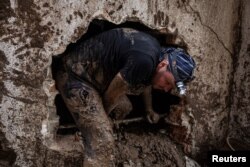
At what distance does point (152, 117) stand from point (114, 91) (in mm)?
1163

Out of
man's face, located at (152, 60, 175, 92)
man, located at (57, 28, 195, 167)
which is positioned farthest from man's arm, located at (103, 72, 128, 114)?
man's face, located at (152, 60, 175, 92)

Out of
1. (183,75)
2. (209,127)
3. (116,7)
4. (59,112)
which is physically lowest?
(209,127)

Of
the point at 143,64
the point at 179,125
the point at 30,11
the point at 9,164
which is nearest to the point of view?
the point at 143,64

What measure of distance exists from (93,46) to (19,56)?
22.6 inches

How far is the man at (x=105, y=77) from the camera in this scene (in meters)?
2.69

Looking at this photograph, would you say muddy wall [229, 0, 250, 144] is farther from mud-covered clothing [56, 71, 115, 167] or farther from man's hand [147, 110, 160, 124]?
mud-covered clothing [56, 71, 115, 167]

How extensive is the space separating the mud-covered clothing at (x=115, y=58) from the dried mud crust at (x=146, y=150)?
816 millimetres

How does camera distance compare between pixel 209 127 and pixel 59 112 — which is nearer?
pixel 59 112

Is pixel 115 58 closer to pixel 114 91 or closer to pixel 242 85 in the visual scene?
pixel 114 91

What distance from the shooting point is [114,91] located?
110 inches

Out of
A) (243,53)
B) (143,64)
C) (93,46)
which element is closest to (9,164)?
(93,46)

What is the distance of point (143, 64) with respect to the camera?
2.58m

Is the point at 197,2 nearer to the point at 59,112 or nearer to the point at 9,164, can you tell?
the point at 59,112

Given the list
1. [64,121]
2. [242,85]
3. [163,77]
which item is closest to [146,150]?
[64,121]
